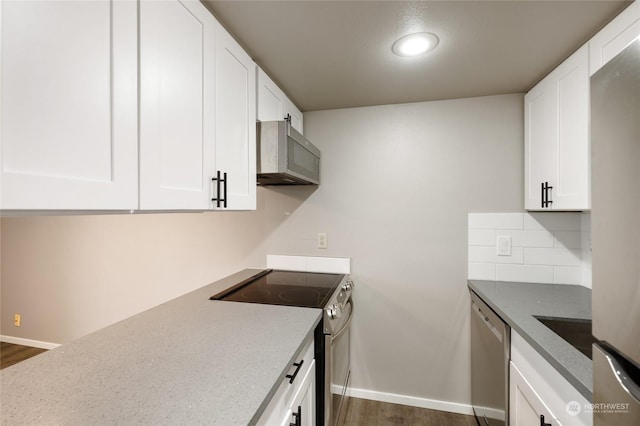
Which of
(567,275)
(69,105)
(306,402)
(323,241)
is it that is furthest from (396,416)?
(69,105)

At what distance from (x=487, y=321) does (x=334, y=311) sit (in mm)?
883

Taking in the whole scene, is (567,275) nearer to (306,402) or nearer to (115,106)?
(306,402)

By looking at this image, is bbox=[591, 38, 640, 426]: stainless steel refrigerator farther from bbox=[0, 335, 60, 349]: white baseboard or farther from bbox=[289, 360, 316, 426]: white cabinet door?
bbox=[0, 335, 60, 349]: white baseboard

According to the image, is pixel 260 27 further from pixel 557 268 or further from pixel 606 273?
pixel 557 268

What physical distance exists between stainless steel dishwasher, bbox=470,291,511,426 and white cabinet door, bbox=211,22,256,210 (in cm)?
142

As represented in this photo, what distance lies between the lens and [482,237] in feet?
6.08

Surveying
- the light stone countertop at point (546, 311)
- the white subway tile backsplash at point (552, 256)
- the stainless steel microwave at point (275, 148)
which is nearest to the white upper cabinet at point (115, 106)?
the stainless steel microwave at point (275, 148)

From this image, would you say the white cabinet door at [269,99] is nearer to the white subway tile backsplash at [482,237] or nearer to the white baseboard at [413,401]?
the white subway tile backsplash at [482,237]

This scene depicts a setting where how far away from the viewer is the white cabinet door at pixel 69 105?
52 centimetres

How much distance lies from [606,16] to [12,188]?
1.96 m

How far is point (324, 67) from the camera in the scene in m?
1.47

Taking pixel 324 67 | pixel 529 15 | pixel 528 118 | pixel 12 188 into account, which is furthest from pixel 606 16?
pixel 12 188

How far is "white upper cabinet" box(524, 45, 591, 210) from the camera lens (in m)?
1.23

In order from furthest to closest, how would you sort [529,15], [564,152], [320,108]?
[320,108] → [564,152] → [529,15]
